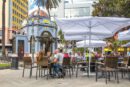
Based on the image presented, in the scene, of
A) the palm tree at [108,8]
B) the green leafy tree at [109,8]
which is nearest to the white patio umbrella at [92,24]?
the green leafy tree at [109,8]

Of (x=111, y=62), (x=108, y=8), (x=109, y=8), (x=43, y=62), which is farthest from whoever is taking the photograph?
(x=108, y=8)

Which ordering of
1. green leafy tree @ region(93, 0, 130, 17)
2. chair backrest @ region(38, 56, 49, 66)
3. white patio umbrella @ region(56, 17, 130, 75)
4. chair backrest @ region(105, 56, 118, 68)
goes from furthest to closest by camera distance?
green leafy tree @ region(93, 0, 130, 17)
chair backrest @ region(38, 56, 49, 66)
white patio umbrella @ region(56, 17, 130, 75)
chair backrest @ region(105, 56, 118, 68)

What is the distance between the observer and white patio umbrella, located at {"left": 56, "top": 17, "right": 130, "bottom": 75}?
12.3 m

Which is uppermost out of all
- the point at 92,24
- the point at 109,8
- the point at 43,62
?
the point at 109,8

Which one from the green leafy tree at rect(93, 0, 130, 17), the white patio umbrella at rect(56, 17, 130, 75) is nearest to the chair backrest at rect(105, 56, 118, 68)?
the white patio umbrella at rect(56, 17, 130, 75)

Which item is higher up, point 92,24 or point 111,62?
point 92,24

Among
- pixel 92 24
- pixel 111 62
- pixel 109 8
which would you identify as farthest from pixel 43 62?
pixel 109 8

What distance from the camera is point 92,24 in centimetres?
1327

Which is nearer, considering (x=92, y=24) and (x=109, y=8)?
(x=92, y=24)

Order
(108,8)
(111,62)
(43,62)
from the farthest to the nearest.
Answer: (108,8), (43,62), (111,62)

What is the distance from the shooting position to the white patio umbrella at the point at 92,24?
485 inches

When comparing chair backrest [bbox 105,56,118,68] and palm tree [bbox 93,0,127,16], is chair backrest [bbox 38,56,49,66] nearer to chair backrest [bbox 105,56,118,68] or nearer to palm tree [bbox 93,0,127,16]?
chair backrest [bbox 105,56,118,68]

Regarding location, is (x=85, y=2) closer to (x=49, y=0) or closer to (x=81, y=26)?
(x=49, y=0)

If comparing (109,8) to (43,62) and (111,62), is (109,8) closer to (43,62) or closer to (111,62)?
(43,62)
